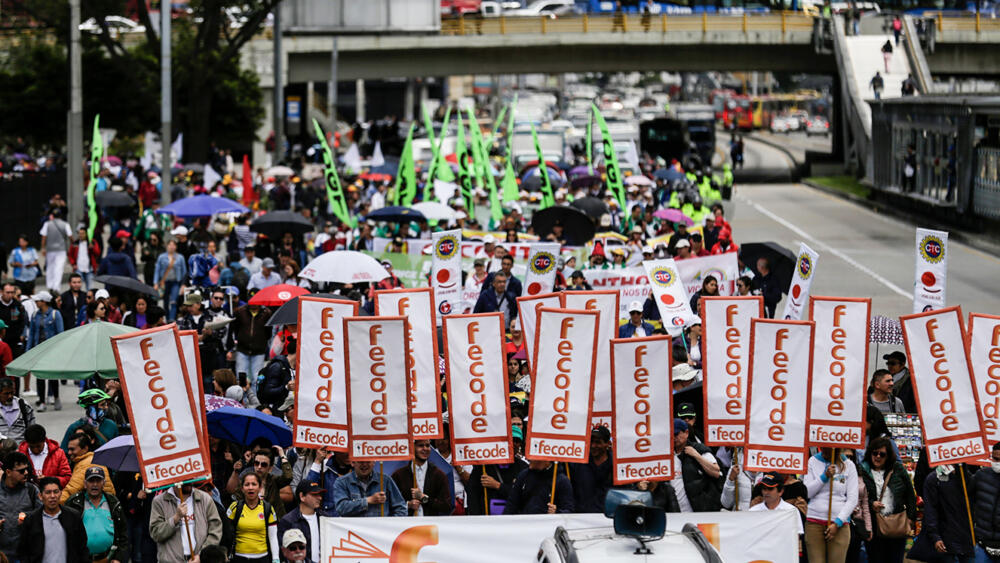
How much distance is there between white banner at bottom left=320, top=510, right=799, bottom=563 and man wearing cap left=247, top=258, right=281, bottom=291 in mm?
9386

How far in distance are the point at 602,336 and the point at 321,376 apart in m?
2.09

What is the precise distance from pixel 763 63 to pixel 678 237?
37462 mm

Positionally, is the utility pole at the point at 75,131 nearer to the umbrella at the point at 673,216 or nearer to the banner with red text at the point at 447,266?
the umbrella at the point at 673,216

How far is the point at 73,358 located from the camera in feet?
44.8

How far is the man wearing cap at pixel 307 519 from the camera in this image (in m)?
10.2

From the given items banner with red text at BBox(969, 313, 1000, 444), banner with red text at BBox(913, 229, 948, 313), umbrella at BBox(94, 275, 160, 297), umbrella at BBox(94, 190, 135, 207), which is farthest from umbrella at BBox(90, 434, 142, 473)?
umbrella at BBox(94, 190, 135, 207)

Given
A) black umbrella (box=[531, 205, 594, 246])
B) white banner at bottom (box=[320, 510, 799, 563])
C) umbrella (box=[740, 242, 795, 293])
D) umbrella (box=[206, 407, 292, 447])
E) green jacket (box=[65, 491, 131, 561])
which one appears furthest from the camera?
black umbrella (box=[531, 205, 594, 246])

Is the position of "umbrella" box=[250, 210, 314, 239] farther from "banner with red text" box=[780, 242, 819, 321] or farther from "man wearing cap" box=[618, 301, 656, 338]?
"banner with red text" box=[780, 242, 819, 321]

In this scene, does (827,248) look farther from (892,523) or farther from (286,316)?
(892,523)

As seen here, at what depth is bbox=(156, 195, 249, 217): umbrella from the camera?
25.2 metres

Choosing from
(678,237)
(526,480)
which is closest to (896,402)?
(526,480)

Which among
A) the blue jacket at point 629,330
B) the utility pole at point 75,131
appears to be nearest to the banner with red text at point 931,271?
the blue jacket at point 629,330

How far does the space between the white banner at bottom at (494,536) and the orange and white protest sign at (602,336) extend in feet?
3.38

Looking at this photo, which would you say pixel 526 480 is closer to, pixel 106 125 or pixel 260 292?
pixel 260 292
